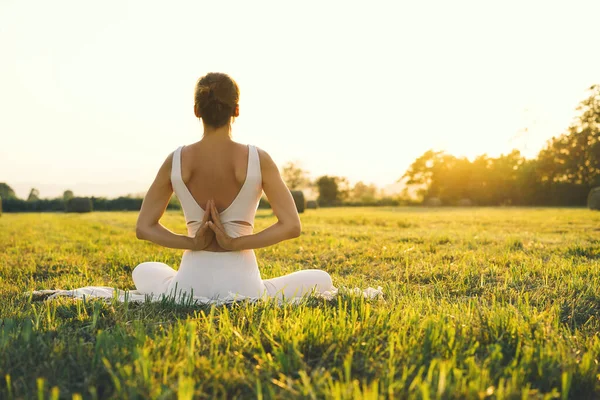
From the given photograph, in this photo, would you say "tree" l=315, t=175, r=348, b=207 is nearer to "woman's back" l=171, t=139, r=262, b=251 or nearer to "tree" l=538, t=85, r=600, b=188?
"tree" l=538, t=85, r=600, b=188

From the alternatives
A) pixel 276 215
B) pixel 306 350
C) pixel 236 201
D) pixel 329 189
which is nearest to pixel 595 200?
pixel 329 189

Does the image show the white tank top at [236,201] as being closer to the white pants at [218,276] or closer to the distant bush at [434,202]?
the white pants at [218,276]

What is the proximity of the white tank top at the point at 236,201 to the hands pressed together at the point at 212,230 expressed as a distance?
0.27 ft

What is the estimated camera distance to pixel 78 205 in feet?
92.2

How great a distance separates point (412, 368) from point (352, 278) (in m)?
2.95

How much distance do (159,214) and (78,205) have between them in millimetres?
27612

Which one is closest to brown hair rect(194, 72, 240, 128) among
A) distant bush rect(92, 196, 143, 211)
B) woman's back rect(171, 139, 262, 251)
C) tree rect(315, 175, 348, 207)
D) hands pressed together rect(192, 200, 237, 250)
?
woman's back rect(171, 139, 262, 251)

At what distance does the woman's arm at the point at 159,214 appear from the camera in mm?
→ 3242

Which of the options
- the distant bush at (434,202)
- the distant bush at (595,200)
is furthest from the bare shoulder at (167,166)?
the distant bush at (434,202)

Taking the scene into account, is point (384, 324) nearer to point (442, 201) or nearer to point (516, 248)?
point (516, 248)

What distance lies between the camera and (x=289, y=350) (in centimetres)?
210

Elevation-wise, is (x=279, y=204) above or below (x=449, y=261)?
above

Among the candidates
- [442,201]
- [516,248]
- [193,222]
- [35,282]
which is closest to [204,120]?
[193,222]

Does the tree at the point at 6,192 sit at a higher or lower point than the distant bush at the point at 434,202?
higher
